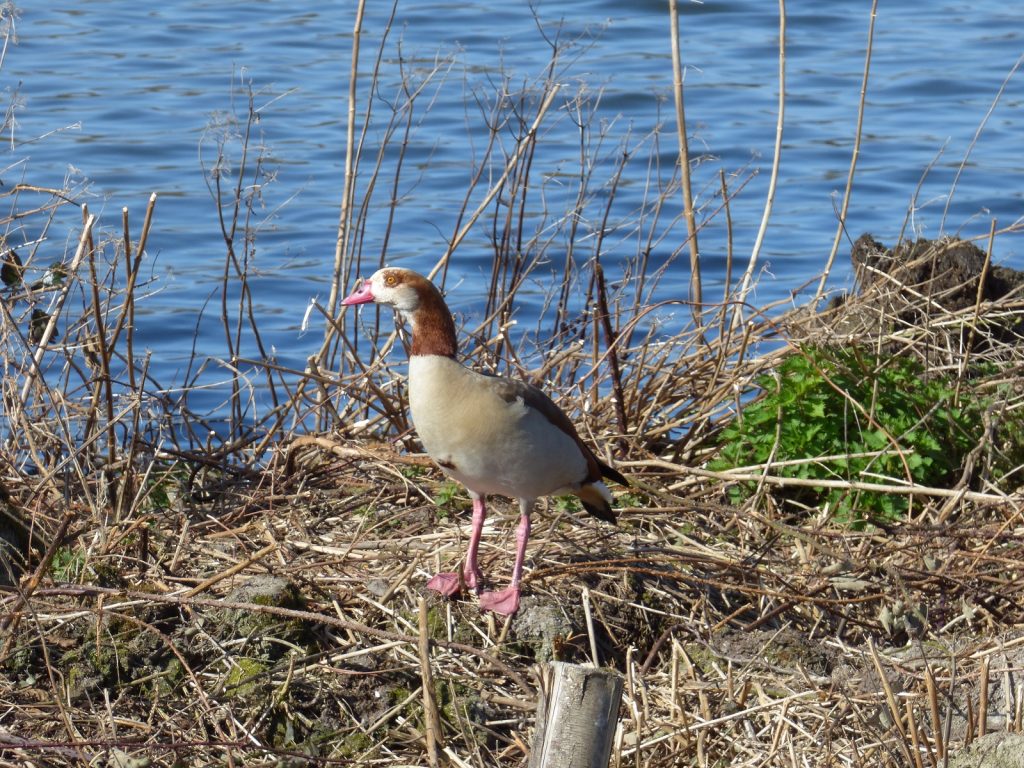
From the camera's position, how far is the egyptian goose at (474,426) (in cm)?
436

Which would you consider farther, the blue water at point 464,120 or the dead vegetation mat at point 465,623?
the blue water at point 464,120

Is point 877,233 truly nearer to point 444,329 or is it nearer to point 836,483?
point 836,483

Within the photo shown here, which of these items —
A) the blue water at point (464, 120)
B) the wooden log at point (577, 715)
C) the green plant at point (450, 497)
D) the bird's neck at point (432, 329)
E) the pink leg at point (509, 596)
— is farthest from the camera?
the blue water at point (464, 120)

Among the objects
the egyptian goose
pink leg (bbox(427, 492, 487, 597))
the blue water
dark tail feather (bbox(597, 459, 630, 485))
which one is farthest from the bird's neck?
the blue water

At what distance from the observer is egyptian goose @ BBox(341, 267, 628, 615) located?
4.36 meters

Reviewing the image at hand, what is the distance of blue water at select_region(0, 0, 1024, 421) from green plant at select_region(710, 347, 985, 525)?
4112 mm

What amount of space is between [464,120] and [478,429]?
1007cm

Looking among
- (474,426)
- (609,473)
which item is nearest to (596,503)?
(609,473)

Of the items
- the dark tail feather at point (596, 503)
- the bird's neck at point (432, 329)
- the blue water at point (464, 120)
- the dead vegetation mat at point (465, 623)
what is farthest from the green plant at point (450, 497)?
the blue water at point (464, 120)

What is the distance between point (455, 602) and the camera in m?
4.48

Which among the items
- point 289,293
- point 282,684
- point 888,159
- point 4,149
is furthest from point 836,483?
point 888,159

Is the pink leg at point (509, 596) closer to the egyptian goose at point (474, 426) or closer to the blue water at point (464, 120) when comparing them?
the egyptian goose at point (474, 426)

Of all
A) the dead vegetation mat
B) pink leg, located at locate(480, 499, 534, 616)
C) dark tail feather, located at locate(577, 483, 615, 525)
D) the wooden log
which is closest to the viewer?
the wooden log

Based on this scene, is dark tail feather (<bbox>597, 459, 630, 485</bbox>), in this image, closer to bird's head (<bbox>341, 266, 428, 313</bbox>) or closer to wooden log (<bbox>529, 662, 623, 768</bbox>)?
bird's head (<bbox>341, 266, 428, 313</bbox>)
